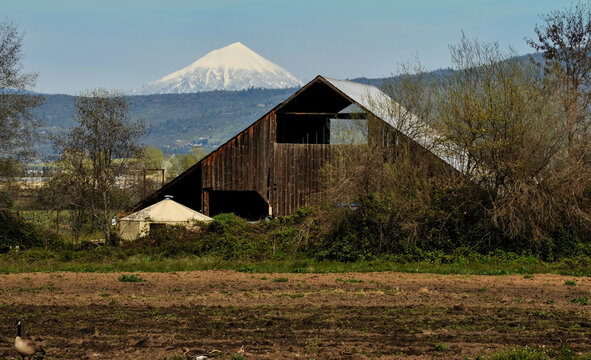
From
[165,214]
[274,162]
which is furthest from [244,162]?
[165,214]

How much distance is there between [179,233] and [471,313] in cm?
1775

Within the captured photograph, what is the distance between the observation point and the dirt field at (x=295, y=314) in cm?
1413

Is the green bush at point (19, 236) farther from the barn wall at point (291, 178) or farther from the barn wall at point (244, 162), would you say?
the barn wall at point (291, 178)

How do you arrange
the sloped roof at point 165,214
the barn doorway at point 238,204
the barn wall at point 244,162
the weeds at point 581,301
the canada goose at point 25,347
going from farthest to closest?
the barn doorway at point 238,204
the barn wall at point 244,162
the sloped roof at point 165,214
the weeds at point 581,301
the canada goose at point 25,347

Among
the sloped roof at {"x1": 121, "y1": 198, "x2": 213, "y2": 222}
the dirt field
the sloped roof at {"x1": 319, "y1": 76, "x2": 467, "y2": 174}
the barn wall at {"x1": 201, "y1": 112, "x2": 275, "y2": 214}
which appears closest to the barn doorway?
the barn wall at {"x1": 201, "y1": 112, "x2": 275, "y2": 214}

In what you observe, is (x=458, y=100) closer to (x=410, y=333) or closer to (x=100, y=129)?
(x=410, y=333)

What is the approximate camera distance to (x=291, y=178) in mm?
40094

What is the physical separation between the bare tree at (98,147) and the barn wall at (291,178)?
7372 mm

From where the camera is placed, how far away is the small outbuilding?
3519 cm

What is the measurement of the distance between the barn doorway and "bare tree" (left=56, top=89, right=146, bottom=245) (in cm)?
839

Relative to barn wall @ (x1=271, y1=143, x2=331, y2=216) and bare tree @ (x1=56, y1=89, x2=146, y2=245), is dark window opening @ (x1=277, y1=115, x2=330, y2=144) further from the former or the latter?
bare tree @ (x1=56, y1=89, x2=146, y2=245)

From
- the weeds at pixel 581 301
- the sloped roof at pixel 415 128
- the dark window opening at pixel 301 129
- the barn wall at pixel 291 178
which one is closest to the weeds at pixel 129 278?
the weeds at pixel 581 301

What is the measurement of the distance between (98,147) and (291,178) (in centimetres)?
1013

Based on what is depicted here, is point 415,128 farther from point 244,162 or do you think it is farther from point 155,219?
point 155,219
